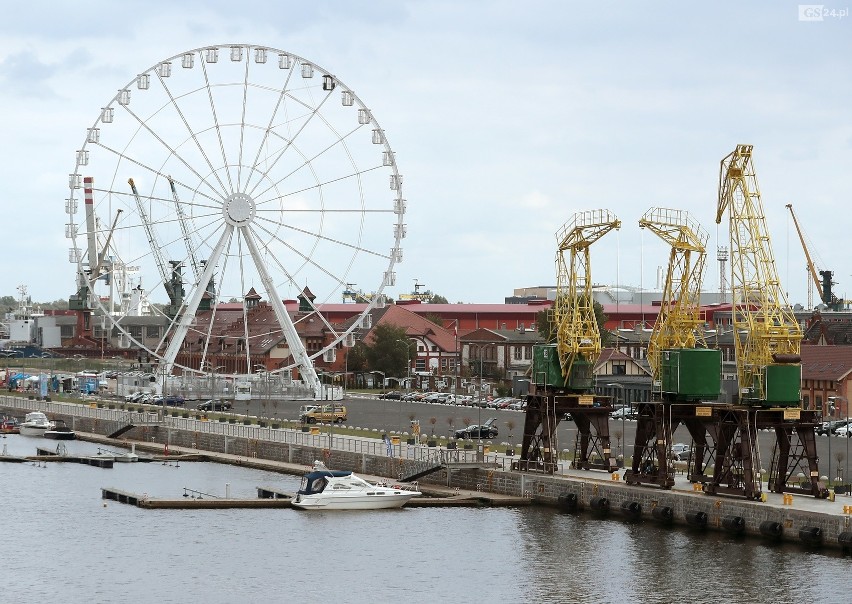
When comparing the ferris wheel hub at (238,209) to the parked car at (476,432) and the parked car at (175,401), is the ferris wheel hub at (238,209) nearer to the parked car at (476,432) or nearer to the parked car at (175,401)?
the parked car at (476,432)

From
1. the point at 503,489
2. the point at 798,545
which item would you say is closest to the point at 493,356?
the point at 503,489

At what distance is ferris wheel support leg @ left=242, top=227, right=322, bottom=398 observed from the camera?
124438mm

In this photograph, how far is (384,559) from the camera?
215 ft

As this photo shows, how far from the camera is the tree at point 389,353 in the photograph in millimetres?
184500

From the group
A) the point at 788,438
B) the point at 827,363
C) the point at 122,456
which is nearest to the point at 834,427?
the point at 827,363

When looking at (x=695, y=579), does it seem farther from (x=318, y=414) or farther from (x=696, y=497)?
(x=318, y=414)

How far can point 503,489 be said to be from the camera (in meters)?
81.3

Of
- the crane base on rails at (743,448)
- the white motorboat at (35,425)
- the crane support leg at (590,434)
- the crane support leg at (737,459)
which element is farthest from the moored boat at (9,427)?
the crane support leg at (737,459)

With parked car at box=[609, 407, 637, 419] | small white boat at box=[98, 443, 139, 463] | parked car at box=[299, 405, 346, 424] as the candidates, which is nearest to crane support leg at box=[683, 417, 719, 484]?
small white boat at box=[98, 443, 139, 463]

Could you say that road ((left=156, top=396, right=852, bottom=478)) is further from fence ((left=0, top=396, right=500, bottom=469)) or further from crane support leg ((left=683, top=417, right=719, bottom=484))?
crane support leg ((left=683, top=417, right=719, bottom=484))

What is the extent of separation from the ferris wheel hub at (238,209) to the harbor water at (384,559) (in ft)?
136

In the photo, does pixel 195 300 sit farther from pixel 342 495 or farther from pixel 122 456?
pixel 342 495

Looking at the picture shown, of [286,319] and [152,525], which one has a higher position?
[286,319]

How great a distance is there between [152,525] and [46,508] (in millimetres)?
8949
